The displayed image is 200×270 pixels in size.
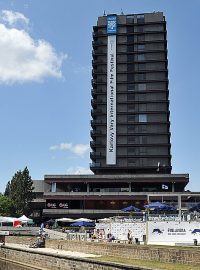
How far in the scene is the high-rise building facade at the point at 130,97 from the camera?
115 metres

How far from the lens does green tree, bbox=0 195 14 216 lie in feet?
324

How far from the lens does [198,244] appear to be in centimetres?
4028

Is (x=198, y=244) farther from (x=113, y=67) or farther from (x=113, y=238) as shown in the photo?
(x=113, y=67)

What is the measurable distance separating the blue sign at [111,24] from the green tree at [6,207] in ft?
179

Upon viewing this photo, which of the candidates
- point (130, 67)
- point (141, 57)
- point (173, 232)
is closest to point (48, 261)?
point (173, 232)

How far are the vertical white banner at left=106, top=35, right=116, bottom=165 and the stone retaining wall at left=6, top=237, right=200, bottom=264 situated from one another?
6522 centimetres

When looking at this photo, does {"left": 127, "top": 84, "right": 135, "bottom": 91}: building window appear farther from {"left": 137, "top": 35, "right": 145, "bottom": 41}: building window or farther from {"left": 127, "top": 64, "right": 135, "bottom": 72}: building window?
{"left": 137, "top": 35, "right": 145, "bottom": 41}: building window

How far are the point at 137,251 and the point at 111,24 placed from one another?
321ft

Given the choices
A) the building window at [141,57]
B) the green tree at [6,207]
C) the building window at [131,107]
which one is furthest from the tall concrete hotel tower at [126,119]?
the green tree at [6,207]

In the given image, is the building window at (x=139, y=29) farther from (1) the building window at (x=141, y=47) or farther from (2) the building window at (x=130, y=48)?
(2) the building window at (x=130, y=48)

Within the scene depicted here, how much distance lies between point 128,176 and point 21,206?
85.7 feet

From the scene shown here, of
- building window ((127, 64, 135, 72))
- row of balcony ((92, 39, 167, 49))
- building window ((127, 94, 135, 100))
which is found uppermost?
row of balcony ((92, 39, 167, 49))

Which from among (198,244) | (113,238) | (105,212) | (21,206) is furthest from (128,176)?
(198,244)

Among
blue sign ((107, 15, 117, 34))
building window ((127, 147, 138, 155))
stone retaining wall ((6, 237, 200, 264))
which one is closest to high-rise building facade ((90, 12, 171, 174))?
blue sign ((107, 15, 117, 34))
